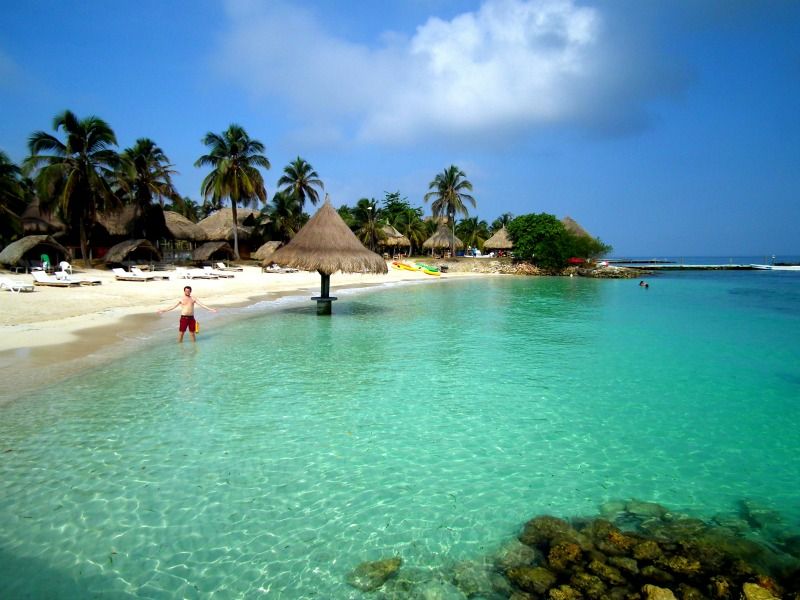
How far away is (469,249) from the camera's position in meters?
58.2

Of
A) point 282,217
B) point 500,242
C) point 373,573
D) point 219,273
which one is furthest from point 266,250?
point 373,573

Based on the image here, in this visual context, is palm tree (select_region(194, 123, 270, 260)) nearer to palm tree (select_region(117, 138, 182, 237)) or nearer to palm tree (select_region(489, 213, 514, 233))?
palm tree (select_region(117, 138, 182, 237))

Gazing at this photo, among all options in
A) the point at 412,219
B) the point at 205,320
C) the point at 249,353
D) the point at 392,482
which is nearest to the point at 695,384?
the point at 392,482

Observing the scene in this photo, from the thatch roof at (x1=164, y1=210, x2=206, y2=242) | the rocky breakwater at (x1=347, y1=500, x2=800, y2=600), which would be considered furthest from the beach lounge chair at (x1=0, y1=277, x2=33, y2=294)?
the rocky breakwater at (x1=347, y1=500, x2=800, y2=600)

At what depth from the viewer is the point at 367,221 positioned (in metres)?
44.5

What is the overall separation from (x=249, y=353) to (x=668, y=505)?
322 inches

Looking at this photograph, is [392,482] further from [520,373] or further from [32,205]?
[32,205]

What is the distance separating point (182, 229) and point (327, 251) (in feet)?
72.6

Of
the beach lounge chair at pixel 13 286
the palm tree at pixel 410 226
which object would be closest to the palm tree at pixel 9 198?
the beach lounge chair at pixel 13 286

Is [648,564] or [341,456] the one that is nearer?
[648,564]

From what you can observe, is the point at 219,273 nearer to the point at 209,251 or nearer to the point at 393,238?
the point at 209,251

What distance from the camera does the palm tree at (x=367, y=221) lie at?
44219mm

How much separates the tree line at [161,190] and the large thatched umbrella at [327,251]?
13.9m

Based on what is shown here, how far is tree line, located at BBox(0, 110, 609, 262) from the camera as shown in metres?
22.2
